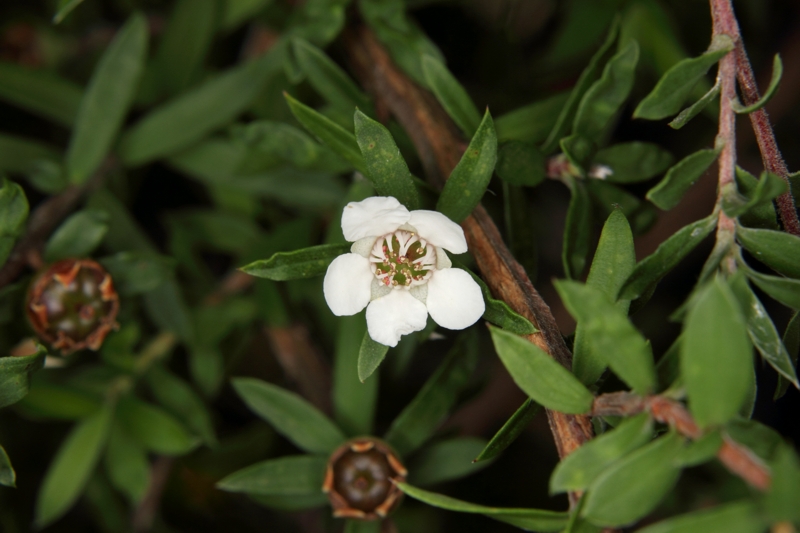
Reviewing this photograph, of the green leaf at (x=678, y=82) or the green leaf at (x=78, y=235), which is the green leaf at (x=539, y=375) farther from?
the green leaf at (x=78, y=235)

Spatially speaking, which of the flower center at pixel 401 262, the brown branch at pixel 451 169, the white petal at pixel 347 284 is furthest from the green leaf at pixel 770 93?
the white petal at pixel 347 284

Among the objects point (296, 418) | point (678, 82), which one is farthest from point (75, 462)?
point (678, 82)

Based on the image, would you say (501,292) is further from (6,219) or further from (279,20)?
(279,20)

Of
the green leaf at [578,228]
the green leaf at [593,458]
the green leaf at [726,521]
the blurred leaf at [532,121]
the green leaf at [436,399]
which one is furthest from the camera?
the blurred leaf at [532,121]

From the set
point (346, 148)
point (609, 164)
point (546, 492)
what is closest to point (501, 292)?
point (346, 148)

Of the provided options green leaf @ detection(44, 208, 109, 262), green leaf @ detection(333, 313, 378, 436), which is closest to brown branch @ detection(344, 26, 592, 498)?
green leaf @ detection(333, 313, 378, 436)

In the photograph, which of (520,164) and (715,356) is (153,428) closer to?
(520,164)

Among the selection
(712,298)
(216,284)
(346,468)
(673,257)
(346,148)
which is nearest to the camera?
(712,298)
